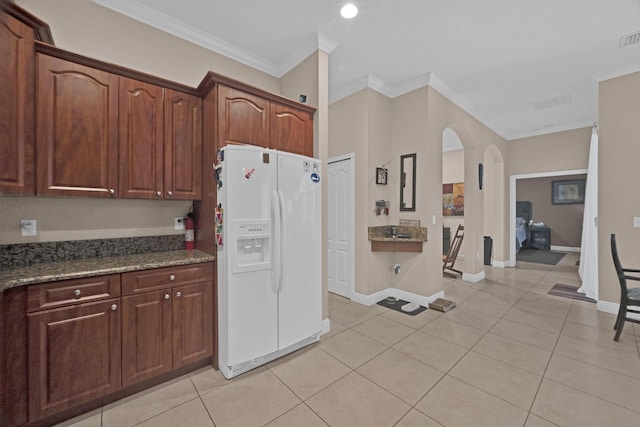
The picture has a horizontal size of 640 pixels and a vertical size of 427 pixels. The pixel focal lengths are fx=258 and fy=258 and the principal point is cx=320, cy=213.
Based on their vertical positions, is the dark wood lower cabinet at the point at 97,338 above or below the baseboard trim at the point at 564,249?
above

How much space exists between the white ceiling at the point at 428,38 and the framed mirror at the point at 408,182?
3.48ft

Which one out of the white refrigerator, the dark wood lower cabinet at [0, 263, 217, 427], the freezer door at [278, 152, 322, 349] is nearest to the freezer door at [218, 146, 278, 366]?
the white refrigerator

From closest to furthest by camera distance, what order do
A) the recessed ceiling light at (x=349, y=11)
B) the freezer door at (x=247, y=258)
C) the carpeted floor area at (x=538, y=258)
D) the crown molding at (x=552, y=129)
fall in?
1. the freezer door at (x=247, y=258)
2. the recessed ceiling light at (x=349, y=11)
3. the crown molding at (x=552, y=129)
4. the carpeted floor area at (x=538, y=258)

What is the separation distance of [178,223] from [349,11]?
8.48 feet

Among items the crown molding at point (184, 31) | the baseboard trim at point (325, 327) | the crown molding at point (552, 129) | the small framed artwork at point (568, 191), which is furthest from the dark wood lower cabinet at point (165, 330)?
the small framed artwork at point (568, 191)

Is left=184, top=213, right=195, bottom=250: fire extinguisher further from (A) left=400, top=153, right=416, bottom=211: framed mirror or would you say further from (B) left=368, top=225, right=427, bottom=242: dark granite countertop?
(A) left=400, top=153, right=416, bottom=211: framed mirror

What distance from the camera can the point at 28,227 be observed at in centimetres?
190

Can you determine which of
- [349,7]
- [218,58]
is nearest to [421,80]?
[349,7]

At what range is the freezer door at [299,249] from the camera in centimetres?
228

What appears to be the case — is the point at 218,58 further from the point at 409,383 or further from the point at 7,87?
the point at 409,383

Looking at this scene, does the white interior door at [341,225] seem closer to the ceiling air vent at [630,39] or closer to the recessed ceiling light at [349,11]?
the recessed ceiling light at [349,11]

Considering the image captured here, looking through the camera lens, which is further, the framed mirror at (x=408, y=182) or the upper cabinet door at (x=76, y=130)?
the framed mirror at (x=408, y=182)

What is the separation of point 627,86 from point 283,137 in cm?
446

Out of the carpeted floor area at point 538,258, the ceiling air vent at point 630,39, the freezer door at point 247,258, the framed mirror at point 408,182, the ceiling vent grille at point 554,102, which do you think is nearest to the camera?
the freezer door at point 247,258
